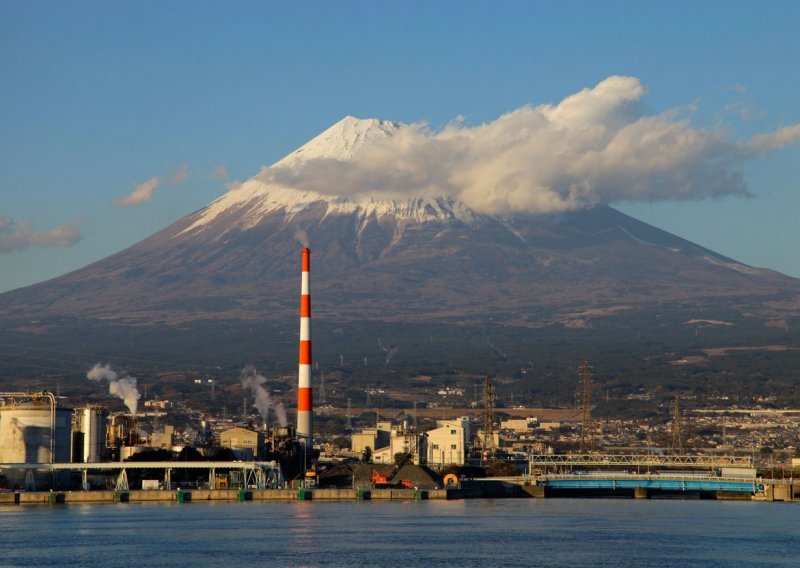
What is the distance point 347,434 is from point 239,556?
118 meters

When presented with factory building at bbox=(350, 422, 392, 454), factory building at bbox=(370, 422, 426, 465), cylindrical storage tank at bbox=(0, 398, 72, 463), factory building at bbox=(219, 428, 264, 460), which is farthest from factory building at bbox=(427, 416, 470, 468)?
cylindrical storage tank at bbox=(0, 398, 72, 463)

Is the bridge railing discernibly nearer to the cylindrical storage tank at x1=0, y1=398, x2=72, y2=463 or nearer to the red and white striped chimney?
the red and white striped chimney

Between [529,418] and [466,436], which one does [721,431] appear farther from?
[466,436]

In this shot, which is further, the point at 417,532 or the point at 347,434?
the point at 347,434

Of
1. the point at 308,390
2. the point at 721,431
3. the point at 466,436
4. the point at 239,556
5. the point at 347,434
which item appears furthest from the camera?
the point at 721,431

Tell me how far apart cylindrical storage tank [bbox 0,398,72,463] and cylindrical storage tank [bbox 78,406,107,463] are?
4.70 meters

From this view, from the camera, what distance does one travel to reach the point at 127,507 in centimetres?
9112

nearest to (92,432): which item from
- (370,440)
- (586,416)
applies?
(370,440)

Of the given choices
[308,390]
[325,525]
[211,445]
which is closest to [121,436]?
[211,445]

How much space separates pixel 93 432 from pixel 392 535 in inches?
1714

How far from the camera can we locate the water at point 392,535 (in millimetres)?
60500

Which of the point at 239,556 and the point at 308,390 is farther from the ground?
the point at 308,390

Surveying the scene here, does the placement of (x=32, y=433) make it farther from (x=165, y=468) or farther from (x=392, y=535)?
(x=392, y=535)

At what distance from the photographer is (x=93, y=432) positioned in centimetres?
10825
